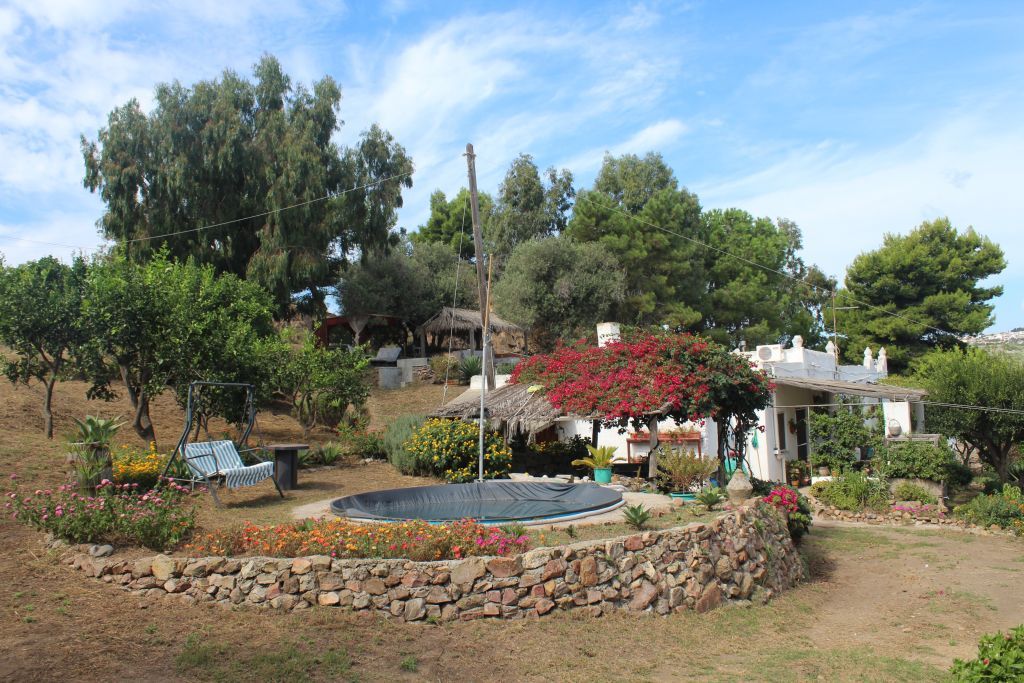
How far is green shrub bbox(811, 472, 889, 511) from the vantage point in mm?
17016

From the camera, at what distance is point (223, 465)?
11.5 meters

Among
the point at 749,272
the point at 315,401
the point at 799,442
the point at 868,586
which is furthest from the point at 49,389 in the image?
the point at 749,272

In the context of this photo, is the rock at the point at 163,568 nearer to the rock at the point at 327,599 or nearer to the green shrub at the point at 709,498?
the rock at the point at 327,599

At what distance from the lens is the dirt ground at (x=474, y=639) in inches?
234

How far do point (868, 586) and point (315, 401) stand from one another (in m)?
14.8

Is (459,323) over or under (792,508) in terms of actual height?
over

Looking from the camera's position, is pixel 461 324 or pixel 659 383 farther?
pixel 461 324

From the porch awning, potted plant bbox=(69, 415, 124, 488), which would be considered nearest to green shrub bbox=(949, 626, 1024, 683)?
potted plant bbox=(69, 415, 124, 488)

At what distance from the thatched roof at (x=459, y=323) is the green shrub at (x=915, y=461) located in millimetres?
16834

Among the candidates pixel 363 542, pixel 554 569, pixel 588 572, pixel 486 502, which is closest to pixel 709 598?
pixel 588 572

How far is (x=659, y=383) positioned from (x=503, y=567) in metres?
6.91

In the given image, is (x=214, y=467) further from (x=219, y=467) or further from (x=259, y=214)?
(x=259, y=214)

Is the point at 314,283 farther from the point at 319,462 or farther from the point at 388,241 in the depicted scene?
the point at 319,462

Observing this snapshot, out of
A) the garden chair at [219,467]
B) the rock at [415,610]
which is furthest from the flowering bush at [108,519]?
the rock at [415,610]
